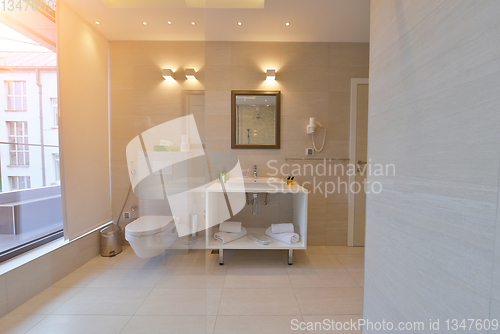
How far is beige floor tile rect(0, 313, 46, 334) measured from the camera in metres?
0.97

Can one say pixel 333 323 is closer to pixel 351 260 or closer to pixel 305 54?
pixel 351 260

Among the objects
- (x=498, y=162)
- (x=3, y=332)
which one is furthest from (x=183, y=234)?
(x=498, y=162)

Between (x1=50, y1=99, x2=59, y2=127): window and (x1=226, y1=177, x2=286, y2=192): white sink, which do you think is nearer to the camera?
(x1=50, y1=99, x2=59, y2=127): window

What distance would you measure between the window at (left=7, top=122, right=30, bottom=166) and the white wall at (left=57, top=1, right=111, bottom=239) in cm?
18

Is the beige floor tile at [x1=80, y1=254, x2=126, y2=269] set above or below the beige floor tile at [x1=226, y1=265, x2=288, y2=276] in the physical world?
above

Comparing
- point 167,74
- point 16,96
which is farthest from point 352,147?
point 16,96

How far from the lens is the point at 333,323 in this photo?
1.36 meters

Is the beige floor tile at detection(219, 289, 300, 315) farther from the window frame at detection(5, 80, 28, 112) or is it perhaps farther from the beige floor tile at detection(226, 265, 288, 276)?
the window frame at detection(5, 80, 28, 112)

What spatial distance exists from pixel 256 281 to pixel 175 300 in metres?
0.82

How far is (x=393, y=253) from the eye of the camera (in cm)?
70

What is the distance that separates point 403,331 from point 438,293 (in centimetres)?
22

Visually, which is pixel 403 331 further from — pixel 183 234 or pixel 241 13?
pixel 241 13

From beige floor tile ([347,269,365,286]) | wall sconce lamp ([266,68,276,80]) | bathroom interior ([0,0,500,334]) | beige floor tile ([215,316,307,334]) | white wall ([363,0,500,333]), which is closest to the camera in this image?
white wall ([363,0,500,333])

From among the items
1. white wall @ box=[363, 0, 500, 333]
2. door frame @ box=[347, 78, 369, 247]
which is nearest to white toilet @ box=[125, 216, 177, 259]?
white wall @ box=[363, 0, 500, 333]
